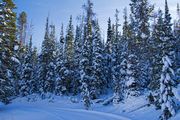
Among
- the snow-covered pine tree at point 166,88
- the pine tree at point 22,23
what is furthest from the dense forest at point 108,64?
the pine tree at point 22,23

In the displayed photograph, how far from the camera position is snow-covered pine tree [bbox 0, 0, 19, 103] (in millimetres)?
29672

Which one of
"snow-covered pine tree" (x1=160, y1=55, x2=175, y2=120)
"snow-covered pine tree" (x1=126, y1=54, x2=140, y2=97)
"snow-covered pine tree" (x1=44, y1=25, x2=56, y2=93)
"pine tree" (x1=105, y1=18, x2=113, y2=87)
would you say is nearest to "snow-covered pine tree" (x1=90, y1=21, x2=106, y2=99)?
"pine tree" (x1=105, y1=18, x2=113, y2=87)

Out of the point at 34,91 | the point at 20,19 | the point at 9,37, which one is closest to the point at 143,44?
the point at 9,37

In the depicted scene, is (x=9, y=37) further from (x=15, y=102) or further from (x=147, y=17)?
(x=15, y=102)

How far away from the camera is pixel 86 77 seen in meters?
39.5

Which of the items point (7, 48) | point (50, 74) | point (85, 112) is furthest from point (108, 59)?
point (7, 48)

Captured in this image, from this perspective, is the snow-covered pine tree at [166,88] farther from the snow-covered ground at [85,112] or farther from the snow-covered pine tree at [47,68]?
the snow-covered pine tree at [47,68]

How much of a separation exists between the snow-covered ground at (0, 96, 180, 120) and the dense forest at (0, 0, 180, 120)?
1.28m

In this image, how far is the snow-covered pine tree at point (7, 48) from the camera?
97.3ft

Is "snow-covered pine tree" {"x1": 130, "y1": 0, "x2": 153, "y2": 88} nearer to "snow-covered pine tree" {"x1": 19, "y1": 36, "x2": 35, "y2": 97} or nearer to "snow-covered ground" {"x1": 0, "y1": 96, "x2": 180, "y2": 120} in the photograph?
"snow-covered ground" {"x1": 0, "y1": 96, "x2": 180, "y2": 120}

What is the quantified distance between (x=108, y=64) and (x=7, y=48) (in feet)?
81.5

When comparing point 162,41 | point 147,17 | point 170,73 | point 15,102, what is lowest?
point 15,102

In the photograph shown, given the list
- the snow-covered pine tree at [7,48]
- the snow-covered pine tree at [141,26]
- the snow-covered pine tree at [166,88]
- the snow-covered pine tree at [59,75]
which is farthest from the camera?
the snow-covered pine tree at [59,75]

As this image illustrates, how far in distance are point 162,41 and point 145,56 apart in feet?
39.8
